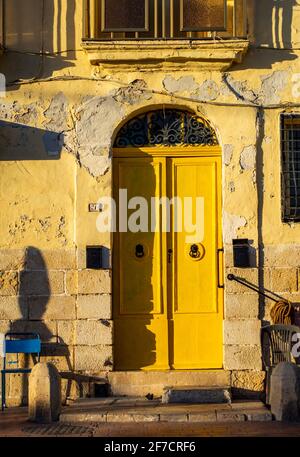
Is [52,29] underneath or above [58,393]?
above

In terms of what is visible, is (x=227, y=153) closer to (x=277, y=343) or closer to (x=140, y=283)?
(x=140, y=283)

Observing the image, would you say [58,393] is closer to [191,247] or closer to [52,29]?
[191,247]

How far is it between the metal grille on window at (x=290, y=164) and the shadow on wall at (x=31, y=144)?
2747mm

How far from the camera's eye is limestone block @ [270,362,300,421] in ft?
40.5

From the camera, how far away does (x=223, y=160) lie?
13.8 m

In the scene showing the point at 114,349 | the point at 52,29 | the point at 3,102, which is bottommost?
the point at 114,349

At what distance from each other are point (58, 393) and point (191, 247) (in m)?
2.58

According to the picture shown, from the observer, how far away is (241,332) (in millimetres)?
13664

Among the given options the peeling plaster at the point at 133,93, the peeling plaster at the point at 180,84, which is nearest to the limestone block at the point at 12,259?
the peeling plaster at the point at 133,93

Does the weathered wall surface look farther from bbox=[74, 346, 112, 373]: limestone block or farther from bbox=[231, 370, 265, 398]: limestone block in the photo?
bbox=[231, 370, 265, 398]: limestone block

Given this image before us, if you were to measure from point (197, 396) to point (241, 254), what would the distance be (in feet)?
5.95

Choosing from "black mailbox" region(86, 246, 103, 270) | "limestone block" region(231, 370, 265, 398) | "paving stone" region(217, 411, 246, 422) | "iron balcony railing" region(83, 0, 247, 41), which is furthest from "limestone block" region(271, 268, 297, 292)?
"iron balcony railing" region(83, 0, 247, 41)
